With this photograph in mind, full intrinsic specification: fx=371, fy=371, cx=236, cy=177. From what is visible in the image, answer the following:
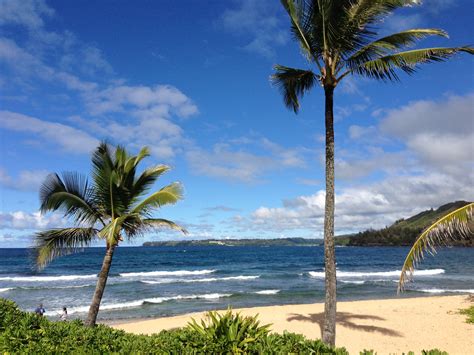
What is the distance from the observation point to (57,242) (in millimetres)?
10766

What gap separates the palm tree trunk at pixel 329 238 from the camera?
9312mm

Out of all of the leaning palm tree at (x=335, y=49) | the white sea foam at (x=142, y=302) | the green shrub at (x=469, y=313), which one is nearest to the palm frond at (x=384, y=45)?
the leaning palm tree at (x=335, y=49)

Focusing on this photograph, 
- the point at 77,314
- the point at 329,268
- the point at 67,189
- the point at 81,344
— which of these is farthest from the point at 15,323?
the point at 77,314

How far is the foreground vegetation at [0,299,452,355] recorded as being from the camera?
4855 mm

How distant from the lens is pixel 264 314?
66.5 feet

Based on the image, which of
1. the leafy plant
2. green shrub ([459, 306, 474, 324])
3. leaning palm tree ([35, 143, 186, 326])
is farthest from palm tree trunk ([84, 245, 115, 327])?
green shrub ([459, 306, 474, 324])

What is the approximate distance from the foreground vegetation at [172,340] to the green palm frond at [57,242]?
13.0 feet

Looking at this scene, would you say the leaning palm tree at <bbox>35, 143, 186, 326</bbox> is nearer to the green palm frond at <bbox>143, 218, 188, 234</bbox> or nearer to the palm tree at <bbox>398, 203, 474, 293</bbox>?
the green palm frond at <bbox>143, 218, 188, 234</bbox>

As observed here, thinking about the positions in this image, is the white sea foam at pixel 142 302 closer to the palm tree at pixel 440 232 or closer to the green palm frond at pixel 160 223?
the green palm frond at pixel 160 223

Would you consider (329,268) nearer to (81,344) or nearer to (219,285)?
(81,344)

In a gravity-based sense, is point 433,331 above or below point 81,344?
below

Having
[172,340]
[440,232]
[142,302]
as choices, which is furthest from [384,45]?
[142,302]

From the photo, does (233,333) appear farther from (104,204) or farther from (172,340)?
(104,204)

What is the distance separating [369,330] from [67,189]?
12729 mm
